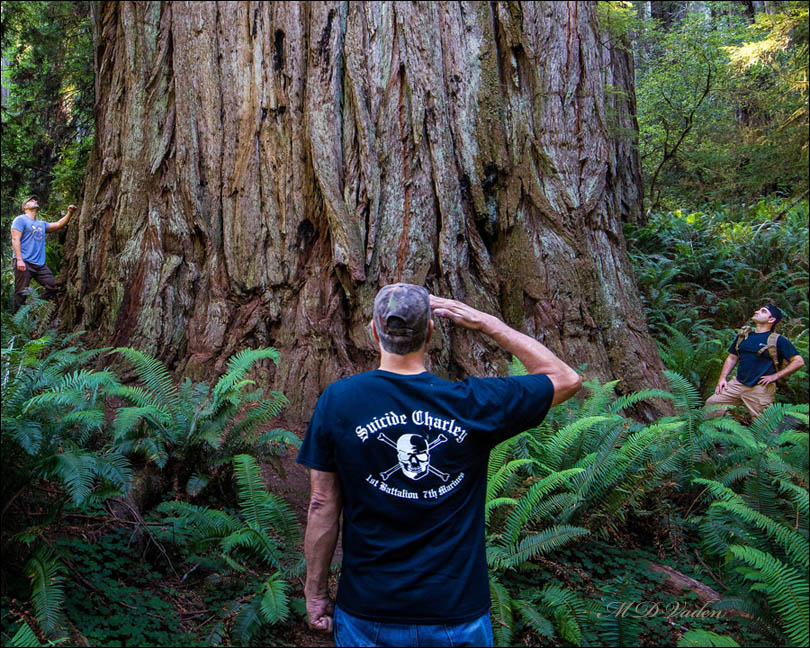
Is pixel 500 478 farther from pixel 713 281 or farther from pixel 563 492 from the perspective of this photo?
pixel 713 281

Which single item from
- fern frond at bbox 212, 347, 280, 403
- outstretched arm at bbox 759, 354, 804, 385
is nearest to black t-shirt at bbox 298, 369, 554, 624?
fern frond at bbox 212, 347, 280, 403

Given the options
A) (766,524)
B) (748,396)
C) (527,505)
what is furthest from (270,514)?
(748,396)

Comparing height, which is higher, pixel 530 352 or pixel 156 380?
pixel 530 352

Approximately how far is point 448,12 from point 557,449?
4.30 m

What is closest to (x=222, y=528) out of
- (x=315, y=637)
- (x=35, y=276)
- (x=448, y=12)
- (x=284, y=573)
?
(x=284, y=573)

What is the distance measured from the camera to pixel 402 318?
213cm

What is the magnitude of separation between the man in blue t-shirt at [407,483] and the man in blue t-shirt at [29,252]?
776 centimetres

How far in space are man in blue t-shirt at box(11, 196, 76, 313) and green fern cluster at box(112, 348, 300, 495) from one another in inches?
197

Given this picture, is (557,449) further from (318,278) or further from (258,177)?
(258,177)

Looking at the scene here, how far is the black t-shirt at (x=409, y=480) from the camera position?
6.68 ft

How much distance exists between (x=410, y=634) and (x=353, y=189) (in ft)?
14.5

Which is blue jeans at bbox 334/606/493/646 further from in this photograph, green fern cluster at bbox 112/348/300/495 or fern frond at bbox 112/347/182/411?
fern frond at bbox 112/347/182/411

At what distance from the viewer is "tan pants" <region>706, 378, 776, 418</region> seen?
7211 mm

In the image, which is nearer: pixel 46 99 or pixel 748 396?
pixel 748 396
